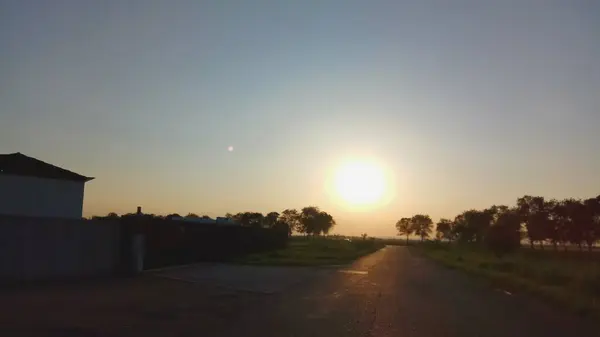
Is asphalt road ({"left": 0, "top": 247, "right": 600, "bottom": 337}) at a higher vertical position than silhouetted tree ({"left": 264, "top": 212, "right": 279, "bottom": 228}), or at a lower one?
lower

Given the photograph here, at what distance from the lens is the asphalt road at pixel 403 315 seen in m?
12.6

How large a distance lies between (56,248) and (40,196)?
60.6 feet

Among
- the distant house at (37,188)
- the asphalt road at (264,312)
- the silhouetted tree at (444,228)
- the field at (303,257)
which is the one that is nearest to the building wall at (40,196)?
the distant house at (37,188)

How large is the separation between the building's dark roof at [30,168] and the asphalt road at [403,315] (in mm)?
22705

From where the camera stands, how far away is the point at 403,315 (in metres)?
15.6

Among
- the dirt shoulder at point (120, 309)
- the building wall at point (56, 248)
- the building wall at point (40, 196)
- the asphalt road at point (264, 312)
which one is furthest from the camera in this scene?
the building wall at point (40, 196)

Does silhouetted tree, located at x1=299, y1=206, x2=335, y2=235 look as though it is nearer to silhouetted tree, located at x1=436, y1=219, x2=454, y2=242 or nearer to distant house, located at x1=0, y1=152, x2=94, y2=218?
silhouetted tree, located at x1=436, y1=219, x2=454, y2=242

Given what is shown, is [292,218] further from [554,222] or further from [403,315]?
[403,315]

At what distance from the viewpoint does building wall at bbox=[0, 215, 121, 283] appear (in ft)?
66.3

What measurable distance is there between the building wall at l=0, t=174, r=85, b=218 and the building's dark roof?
285 mm

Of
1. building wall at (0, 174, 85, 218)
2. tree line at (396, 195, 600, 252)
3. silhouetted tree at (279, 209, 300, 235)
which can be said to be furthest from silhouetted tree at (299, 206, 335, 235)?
building wall at (0, 174, 85, 218)

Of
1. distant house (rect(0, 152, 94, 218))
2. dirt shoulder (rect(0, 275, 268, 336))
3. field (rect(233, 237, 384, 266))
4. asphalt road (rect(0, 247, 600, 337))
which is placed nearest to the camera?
dirt shoulder (rect(0, 275, 268, 336))

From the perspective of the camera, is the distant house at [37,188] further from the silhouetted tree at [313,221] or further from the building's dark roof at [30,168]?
the silhouetted tree at [313,221]

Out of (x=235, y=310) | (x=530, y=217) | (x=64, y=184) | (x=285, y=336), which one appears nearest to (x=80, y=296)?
(x=235, y=310)
